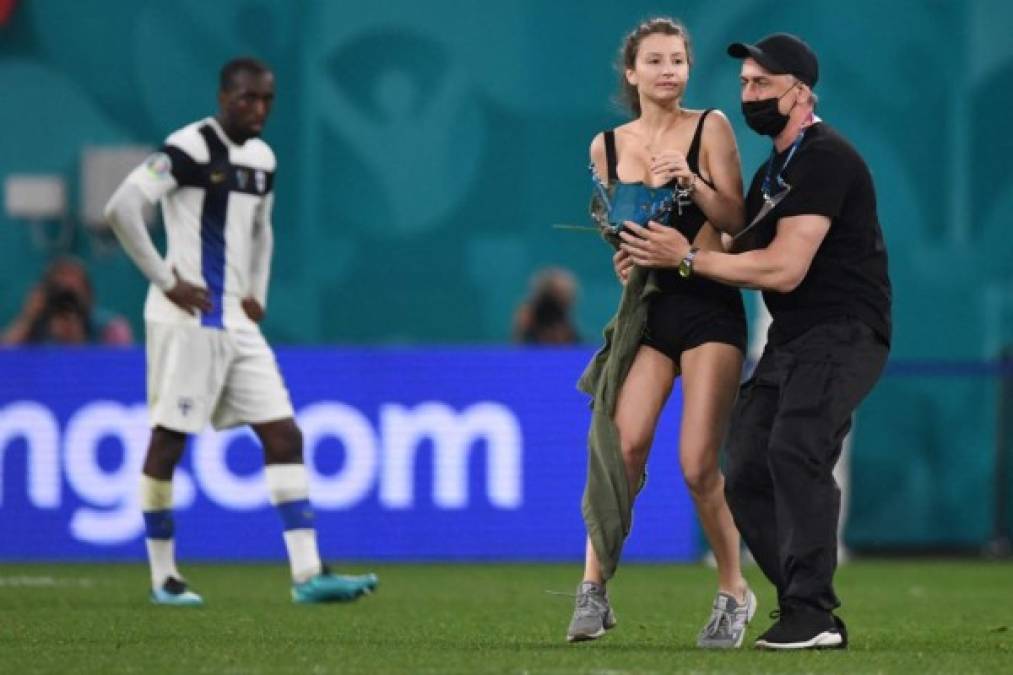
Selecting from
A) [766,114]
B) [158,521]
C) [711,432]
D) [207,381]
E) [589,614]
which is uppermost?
[766,114]

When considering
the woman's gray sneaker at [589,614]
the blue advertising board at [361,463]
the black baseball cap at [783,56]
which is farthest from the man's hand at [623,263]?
the blue advertising board at [361,463]

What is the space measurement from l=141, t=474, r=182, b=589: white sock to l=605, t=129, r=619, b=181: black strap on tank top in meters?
3.29

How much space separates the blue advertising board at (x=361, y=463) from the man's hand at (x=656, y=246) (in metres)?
6.39

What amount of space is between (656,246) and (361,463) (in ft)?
21.7

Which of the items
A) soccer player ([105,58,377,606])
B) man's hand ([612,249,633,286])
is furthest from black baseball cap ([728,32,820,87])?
soccer player ([105,58,377,606])

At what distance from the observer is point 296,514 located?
34.4 ft

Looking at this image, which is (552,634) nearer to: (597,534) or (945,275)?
(597,534)

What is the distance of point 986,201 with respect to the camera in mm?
17156

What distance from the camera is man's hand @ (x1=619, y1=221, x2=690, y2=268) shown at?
7.78m

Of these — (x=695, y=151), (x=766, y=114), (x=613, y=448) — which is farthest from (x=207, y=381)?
(x=766, y=114)

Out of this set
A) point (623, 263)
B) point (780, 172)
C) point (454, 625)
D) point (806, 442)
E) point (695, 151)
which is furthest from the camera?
point (454, 625)

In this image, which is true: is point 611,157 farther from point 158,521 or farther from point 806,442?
point 158,521

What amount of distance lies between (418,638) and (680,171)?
1.96m

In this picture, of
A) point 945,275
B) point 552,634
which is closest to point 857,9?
point 945,275
